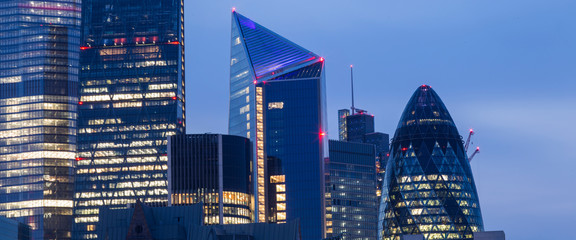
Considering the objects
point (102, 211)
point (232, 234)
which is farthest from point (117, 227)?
point (232, 234)

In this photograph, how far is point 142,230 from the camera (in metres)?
179

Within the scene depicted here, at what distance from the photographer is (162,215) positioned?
607 feet

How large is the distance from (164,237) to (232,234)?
1099 centimetres

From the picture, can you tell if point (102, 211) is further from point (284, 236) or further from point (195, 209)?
point (284, 236)

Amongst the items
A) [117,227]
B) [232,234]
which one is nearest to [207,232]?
[232,234]

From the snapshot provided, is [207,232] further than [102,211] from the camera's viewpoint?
No

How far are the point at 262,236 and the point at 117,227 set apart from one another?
23375mm

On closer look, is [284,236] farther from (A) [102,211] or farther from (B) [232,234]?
(A) [102,211]

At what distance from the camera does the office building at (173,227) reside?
7028 inches

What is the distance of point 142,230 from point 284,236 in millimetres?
22416

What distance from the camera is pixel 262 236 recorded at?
18350 centimetres

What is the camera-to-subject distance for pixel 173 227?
593ft

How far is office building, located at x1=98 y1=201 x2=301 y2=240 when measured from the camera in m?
178

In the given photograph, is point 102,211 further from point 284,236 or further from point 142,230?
point 284,236
